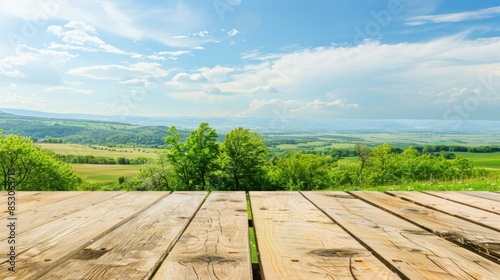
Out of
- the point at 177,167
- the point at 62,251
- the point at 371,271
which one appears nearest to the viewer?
the point at 371,271

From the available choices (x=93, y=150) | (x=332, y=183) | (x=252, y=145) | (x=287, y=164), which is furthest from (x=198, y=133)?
(x=93, y=150)

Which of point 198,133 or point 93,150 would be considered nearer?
point 198,133

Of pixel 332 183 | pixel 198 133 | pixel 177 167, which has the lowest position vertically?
pixel 332 183

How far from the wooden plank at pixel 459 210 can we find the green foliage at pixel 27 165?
48.7m

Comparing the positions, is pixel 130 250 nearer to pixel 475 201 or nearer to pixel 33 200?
pixel 33 200

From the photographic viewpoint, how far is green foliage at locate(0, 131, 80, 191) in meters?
44.7

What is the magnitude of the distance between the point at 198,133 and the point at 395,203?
42.2 metres

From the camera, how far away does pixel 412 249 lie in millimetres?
1504

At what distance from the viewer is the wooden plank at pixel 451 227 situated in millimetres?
1590

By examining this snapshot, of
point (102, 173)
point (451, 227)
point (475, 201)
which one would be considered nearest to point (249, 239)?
point (451, 227)

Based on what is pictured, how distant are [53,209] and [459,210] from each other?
2732 mm

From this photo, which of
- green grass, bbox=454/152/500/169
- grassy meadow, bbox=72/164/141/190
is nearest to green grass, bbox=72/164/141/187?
grassy meadow, bbox=72/164/141/190

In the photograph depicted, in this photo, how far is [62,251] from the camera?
1.44m

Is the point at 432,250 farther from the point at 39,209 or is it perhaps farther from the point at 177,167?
the point at 177,167
